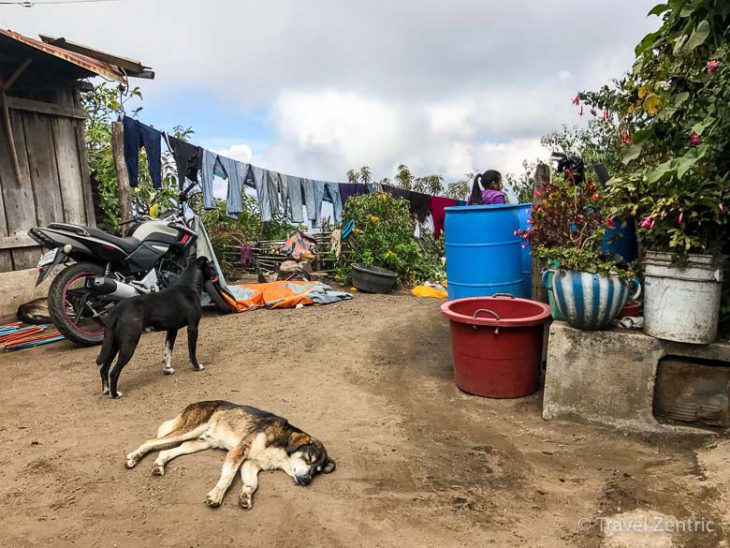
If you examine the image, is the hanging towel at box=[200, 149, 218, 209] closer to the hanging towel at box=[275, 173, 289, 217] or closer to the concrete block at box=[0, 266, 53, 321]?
the hanging towel at box=[275, 173, 289, 217]

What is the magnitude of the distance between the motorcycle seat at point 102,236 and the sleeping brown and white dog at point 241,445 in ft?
9.30

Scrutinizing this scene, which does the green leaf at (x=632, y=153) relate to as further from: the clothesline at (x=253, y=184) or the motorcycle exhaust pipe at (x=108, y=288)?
the clothesline at (x=253, y=184)

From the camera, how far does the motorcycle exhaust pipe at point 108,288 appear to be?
4.77 meters

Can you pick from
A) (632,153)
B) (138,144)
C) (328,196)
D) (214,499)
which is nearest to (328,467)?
(214,499)

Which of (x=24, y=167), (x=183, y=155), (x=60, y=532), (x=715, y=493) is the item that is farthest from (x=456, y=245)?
(x=24, y=167)

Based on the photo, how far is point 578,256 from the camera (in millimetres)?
3109

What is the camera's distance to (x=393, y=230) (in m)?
8.74

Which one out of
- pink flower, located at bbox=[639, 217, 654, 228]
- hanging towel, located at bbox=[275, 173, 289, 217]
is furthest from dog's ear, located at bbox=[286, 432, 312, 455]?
hanging towel, located at bbox=[275, 173, 289, 217]

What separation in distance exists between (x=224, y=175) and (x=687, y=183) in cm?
603

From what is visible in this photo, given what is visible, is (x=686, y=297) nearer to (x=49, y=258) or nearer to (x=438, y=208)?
(x=49, y=258)

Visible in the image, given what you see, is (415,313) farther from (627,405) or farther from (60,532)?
(60,532)

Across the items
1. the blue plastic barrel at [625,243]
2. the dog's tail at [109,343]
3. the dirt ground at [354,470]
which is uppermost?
the blue plastic barrel at [625,243]

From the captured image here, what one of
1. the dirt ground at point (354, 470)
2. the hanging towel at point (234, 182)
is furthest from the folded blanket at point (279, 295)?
the dirt ground at point (354, 470)

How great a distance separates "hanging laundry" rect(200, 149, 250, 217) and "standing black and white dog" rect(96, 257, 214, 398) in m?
2.83
